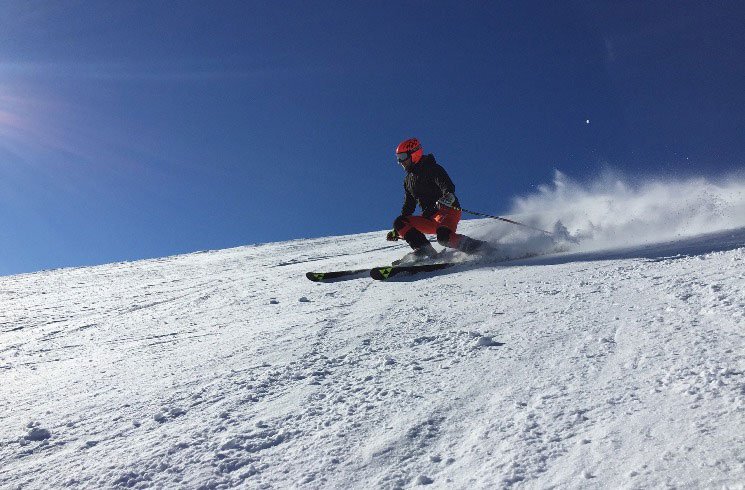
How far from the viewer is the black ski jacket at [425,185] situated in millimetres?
9734

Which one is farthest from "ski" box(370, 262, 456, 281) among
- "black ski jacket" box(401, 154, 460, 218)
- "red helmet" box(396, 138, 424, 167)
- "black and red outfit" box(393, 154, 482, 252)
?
"red helmet" box(396, 138, 424, 167)

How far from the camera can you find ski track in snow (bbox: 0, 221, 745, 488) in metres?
2.17

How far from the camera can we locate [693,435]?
2.10 m

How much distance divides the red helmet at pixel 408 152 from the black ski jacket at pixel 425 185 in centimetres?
12

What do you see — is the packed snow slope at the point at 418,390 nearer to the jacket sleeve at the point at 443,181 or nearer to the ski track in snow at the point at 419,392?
the ski track in snow at the point at 419,392

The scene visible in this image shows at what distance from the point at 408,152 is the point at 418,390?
730 centimetres

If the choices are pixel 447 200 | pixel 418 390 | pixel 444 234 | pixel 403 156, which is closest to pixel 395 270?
pixel 444 234

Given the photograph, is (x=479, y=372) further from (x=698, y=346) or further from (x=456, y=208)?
(x=456, y=208)

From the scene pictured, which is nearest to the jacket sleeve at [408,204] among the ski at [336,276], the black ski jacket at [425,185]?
the black ski jacket at [425,185]

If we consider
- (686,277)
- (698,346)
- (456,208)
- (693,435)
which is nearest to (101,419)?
(693,435)

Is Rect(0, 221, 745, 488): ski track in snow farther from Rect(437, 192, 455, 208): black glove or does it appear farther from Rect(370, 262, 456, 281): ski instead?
Rect(437, 192, 455, 208): black glove

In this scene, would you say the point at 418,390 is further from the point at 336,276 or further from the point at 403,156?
the point at 403,156

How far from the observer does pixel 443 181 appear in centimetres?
955

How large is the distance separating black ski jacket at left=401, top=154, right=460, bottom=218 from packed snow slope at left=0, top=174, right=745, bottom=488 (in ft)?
12.4
